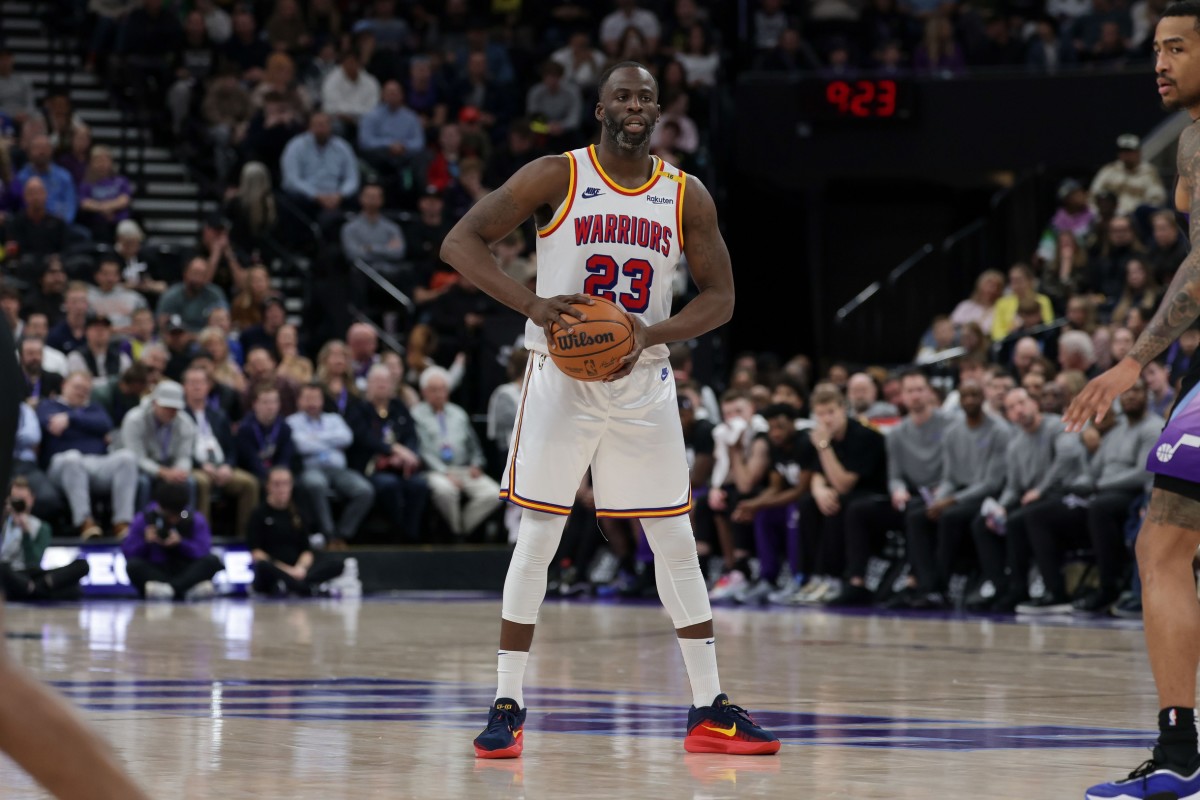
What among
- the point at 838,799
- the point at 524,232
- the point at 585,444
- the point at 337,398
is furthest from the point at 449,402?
the point at 838,799

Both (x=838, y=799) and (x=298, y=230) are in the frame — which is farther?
(x=298, y=230)

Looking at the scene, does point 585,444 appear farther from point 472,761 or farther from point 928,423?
point 928,423

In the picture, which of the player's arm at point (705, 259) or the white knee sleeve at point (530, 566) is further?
the player's arm at point (705, 259)

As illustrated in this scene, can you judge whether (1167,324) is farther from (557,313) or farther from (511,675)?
(511,675)

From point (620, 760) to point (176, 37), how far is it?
51.2 feet

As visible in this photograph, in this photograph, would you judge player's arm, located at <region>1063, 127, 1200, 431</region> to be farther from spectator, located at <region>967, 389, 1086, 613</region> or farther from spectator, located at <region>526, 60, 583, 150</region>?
spectator, located at <region>526, 60, 583, 150</region>

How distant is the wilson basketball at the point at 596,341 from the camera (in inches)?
217

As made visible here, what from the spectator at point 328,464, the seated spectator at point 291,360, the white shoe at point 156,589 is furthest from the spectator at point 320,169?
the white shoe at point 156,589

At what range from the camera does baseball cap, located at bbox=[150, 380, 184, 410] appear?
14031mm

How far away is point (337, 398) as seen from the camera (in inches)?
603

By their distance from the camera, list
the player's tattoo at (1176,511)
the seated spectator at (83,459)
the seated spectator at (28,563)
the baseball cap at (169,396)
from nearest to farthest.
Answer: the player's tattoo at (1176,511), the seated spectator at (28,563), the seated spectator at (83,459), the baseball cap at (169,396)

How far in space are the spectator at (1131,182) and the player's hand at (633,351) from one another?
1214cm

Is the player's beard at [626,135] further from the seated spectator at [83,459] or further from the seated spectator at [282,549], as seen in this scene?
the seated spectator at [83,459]

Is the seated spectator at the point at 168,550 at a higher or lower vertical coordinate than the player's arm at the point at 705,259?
lower
